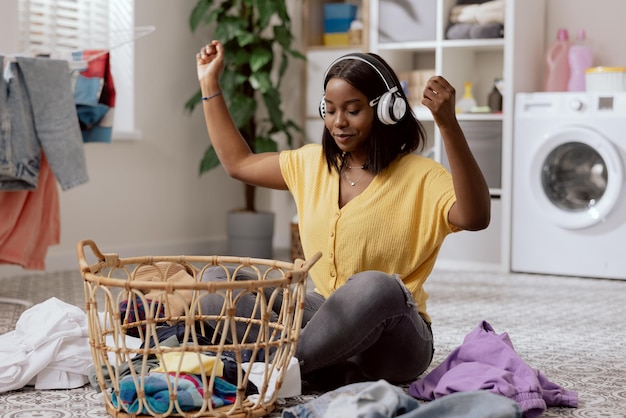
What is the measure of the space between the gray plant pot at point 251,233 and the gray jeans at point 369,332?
245cm

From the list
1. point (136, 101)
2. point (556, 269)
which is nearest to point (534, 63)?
point (556, 269)

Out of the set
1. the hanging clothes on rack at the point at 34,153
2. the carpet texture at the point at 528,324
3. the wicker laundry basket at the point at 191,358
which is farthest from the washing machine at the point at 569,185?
the wicker laundry basket at the point at 191,358

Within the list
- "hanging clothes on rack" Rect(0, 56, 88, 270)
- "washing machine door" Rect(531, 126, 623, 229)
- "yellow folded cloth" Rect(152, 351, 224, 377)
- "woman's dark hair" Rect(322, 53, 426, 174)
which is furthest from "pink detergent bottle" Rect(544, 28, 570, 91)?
"yellow folded cloth" Rect(152, 351, 224, 377)

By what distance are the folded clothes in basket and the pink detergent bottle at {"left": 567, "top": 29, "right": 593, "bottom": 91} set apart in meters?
2.90

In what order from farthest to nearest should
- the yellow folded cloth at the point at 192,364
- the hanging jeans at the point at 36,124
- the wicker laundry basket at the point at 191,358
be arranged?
the hanging jeans at the point at 36,124
the yellow folded cloth at the point at 192,364
the wicker laundry basket at the point at 191,358

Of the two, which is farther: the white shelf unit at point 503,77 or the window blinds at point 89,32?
the white shelf unit at point 503,77

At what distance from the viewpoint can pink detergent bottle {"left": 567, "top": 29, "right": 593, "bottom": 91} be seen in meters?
4.00

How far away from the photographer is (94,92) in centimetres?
294

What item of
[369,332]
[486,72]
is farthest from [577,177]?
[369,332]

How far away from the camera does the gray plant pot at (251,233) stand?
4262mm

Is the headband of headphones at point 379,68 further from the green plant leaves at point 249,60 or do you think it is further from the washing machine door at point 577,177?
the green plant leaves at point 249,60

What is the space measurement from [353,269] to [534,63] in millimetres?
2597

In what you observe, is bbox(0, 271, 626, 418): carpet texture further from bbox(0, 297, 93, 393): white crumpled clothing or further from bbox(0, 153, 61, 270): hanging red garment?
bbox(0, 153, 61, 270): hanging red garment

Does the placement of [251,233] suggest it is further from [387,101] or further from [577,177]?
[387,101]
